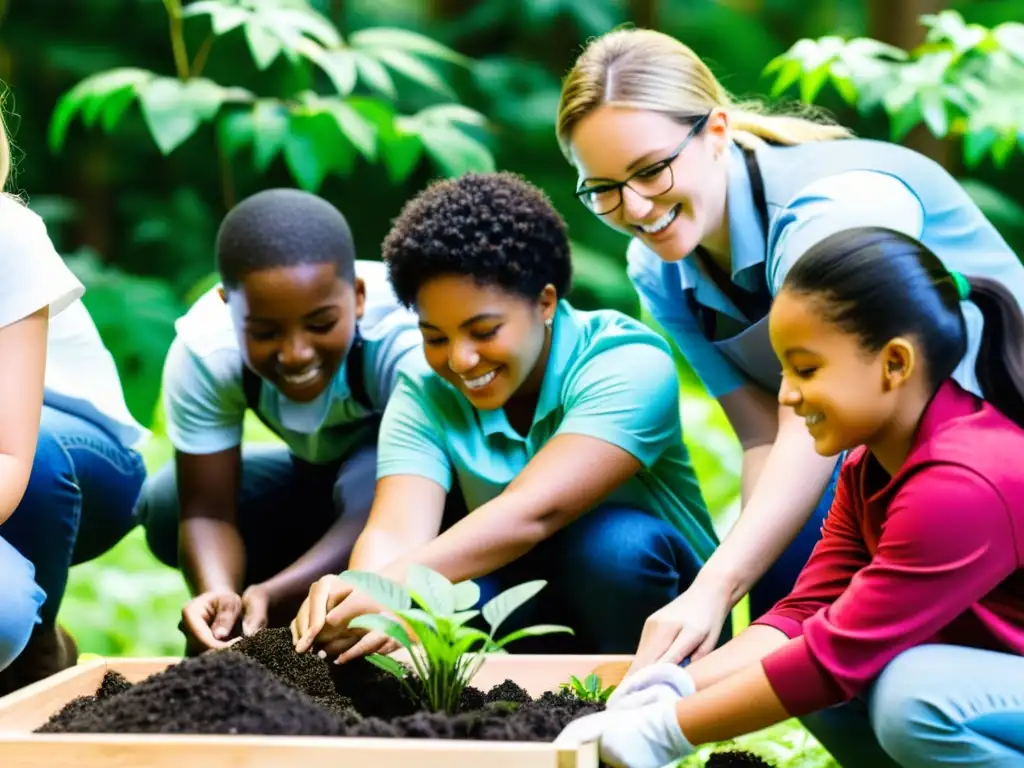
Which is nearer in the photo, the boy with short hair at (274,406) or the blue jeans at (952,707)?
the blue jeans at (952,707)

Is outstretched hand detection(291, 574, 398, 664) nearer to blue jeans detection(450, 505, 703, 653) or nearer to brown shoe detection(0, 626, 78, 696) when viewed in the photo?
blue jeans detection(450, 505, 703, 653)

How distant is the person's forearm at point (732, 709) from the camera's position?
4.06 feet

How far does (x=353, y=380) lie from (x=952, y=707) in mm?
1100

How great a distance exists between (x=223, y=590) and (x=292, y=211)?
593mm

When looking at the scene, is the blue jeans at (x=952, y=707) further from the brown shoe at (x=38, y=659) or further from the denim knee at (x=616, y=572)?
the brown shoe at (x=38, y=659)

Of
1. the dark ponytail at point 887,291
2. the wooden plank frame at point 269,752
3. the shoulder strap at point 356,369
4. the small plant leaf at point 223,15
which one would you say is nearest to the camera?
the wooden plank frame at point 269,752

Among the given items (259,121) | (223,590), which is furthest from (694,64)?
(259,121)

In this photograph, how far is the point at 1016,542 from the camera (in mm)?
1231

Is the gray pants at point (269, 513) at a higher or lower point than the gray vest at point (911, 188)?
lower

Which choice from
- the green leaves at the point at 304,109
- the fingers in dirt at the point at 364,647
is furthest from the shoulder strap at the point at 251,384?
the green leaves at the point at 304,109

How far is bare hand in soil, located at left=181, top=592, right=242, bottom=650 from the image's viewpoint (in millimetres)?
1743

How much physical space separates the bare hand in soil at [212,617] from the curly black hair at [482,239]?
51 centimetres

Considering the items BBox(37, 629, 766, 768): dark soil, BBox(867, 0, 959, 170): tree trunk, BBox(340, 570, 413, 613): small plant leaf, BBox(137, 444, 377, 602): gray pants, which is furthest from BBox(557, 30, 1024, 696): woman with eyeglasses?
BBox(867, 0, 959, 170): tree trunk

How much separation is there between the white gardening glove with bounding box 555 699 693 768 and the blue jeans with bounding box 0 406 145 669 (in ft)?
2.51
